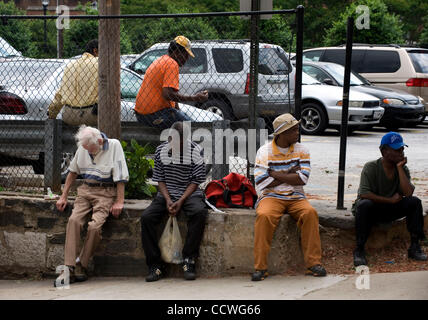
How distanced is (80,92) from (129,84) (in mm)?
1342

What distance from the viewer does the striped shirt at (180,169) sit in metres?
6.43

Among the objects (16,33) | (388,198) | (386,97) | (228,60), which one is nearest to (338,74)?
(386,97)

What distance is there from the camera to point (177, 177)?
6.45 metres

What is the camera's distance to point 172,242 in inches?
252

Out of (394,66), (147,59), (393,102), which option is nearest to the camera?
(147,59)

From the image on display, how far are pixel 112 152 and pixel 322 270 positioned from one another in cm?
216

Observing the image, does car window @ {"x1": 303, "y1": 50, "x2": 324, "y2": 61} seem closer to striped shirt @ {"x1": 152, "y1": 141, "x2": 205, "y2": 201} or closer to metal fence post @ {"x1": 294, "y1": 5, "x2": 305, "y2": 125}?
metal fence post @ {"x1": 294, "y1": 5, "x2": 305, "y2": 125}

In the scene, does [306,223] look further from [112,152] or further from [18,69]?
[18,69]

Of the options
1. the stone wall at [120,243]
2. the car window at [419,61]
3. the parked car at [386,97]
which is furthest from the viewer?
the car window at [419,61]

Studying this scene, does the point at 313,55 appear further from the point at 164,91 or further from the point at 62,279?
the point at 62,279

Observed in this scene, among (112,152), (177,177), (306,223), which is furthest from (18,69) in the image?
(306,223)

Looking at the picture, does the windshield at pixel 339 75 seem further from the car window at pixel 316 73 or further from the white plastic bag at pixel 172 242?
the white plastic bag at pixel 172 242

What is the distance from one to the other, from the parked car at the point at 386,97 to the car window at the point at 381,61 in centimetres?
109

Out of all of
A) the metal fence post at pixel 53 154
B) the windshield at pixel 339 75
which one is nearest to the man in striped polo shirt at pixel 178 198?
the metal fence post at pixel 53 154
